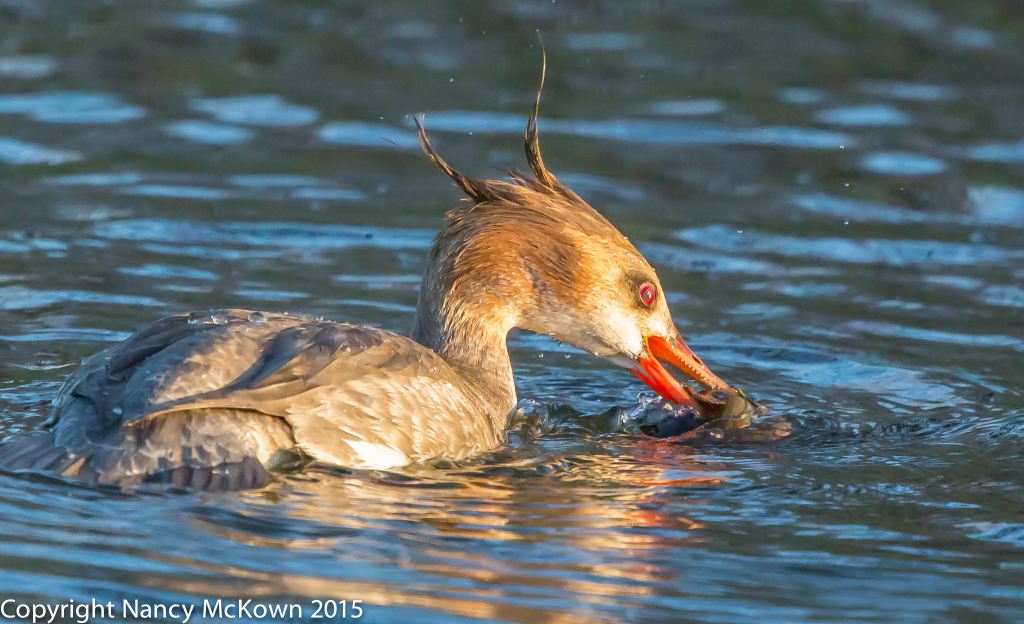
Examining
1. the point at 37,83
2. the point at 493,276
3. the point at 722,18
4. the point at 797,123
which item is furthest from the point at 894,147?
the point at 37,83

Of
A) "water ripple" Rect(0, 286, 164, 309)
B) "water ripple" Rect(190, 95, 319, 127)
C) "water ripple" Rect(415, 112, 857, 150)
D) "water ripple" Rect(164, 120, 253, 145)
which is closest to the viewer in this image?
"water ripple" Rect(0, 286, 164, 309)

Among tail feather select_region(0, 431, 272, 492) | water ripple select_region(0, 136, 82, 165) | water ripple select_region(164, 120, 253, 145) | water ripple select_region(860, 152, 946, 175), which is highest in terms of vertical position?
water ripple select_region(860, 152, 946, 175)

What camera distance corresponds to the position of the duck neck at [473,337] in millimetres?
7102

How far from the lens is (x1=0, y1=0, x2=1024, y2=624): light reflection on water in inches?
197

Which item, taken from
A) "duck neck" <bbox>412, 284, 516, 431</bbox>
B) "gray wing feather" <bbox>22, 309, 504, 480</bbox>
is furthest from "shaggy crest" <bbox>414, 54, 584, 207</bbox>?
"gray wing feather" <bbox>22, 309, 504, 480</bbox>

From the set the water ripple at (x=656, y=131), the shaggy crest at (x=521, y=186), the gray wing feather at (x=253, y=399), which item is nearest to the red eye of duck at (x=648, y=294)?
the shaggy crest at (x=521, y=186)

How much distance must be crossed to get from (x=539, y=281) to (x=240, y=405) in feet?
6.76

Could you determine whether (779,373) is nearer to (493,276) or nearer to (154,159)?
(493,276)

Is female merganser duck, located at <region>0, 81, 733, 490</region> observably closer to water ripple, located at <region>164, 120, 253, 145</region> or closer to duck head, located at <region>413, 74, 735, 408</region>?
duck head, located at <region>413, 74, 735, 408</region>

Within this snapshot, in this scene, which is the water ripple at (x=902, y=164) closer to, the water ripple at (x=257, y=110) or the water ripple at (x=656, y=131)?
the water ripple at (x=656, y=131)

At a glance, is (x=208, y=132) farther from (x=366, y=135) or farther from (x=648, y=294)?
(x=648, y=294)

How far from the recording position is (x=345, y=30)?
13375 mm

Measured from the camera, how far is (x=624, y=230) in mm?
9844

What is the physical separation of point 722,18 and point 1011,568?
922 cm
